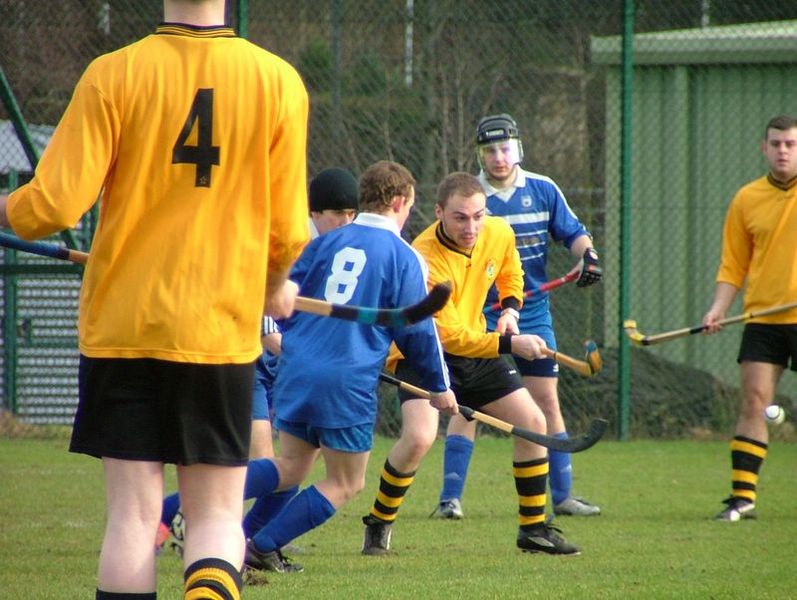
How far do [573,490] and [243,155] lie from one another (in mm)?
4927

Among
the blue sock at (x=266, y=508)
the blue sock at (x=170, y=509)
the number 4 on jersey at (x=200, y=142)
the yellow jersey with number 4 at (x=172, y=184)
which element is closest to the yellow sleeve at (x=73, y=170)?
the yellow jersey with number 4 at (x=172, y=184)

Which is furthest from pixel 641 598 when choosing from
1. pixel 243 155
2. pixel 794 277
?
pixel 794 277

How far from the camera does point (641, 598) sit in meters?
4.33

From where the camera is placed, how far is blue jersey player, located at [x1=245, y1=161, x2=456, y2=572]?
4602 mm

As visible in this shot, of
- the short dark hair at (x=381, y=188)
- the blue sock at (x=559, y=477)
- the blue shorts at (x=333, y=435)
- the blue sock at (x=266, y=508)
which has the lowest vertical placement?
the blue sock at (x=559, y=477)

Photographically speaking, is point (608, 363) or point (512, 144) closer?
point (512, 144)

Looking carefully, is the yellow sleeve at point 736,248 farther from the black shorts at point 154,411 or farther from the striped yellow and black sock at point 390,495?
the black shorts at point 154,411

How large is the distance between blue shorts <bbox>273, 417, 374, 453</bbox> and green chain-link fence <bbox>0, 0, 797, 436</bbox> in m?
5.10

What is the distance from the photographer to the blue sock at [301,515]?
183 inches

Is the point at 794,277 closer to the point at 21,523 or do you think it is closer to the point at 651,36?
the point at 21,523

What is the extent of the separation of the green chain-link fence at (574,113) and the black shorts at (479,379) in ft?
13.9

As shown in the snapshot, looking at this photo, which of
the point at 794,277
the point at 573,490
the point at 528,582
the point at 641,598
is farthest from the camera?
the point at 573,490

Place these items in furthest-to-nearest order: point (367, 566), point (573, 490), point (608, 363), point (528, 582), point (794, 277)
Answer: point (608, 363)
point (573, 490)
point (794, 277)
point (367, 566)
point (528, 582)

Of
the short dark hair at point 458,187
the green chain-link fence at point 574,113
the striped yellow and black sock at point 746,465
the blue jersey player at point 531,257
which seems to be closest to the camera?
the short dark hair at point 458,187
